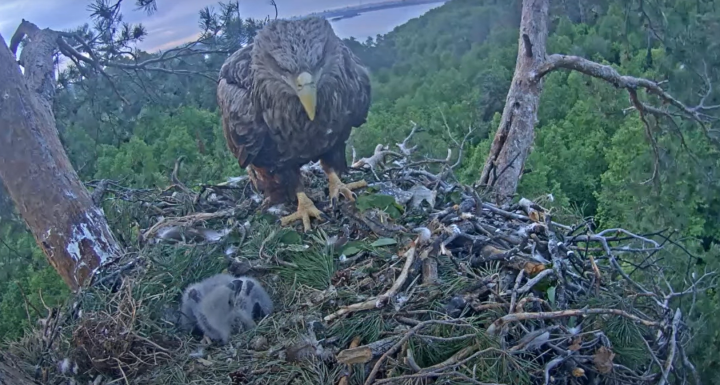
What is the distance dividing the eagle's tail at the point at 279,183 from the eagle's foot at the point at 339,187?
0.21 m

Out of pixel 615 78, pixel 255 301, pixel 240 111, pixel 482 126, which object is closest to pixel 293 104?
pixel 240 111

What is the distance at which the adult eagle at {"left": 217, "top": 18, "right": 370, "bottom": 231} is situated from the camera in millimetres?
3766

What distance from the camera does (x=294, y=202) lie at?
4332 mm

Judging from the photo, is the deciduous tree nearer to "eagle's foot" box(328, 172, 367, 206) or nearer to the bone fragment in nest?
"eagle's foot" box(328, 172, 367, 206)

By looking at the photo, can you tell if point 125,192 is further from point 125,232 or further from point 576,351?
point 576,351

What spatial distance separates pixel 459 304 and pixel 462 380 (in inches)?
15.6

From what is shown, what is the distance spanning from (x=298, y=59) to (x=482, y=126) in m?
9.98

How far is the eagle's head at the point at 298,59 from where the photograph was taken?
12.1 feet

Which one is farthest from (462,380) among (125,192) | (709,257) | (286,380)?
(709,257)

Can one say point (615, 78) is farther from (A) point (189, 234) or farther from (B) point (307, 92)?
(A) point (189, 234)

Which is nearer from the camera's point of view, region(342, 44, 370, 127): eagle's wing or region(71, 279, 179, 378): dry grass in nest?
region(71, 279, 179, 378): dry grass in nest

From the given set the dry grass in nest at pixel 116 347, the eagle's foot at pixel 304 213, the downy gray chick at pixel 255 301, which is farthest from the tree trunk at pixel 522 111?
the dry grass in nest at pixel 116 347

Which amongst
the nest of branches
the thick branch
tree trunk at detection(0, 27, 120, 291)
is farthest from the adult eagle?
the thick branch

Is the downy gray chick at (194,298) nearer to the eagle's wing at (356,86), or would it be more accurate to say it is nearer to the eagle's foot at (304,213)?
the eagle's foot at (304,213)
